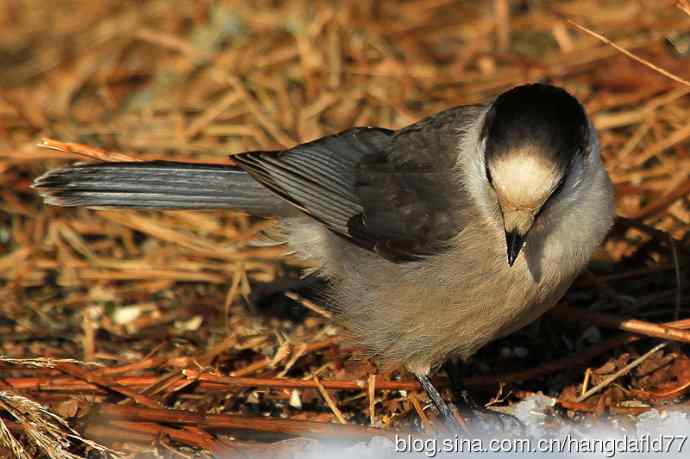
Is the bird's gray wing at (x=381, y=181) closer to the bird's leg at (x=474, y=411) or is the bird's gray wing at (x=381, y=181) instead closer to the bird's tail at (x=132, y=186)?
the bird's tail at (x=132, y=186)

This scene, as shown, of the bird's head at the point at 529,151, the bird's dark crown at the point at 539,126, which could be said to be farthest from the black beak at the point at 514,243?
the bird's dark crown at the point at 539,126

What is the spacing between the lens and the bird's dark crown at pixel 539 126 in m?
3.57

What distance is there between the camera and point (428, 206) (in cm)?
425

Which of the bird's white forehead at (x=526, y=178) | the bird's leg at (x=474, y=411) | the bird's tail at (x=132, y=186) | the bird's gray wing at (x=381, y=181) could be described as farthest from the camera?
the bird's tail at (x=132, y=186)

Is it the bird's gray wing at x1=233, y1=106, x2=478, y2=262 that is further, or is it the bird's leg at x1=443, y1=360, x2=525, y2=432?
the bird's gray wing at x1=233, y1=106, x2=478, y2=262

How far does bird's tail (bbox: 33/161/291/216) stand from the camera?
4582 mm

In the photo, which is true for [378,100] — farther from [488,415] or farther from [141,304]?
[488,415]

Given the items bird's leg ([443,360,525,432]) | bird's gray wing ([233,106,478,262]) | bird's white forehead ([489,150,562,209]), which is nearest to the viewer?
bird's white forehead ([489,150,562,209])

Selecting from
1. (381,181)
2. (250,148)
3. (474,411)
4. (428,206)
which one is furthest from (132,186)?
(474,411)

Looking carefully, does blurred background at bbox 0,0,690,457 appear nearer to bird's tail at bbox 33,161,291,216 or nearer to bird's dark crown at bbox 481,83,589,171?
bird's tail at bbox 33,161,291,216

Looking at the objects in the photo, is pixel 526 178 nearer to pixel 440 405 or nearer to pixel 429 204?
pixel 429 204

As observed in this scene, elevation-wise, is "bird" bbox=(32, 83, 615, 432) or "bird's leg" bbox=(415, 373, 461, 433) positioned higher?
"bird" bbox=(32, 83, 615, 432)

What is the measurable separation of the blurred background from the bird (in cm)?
29

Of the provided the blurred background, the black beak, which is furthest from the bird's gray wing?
the blurred background
